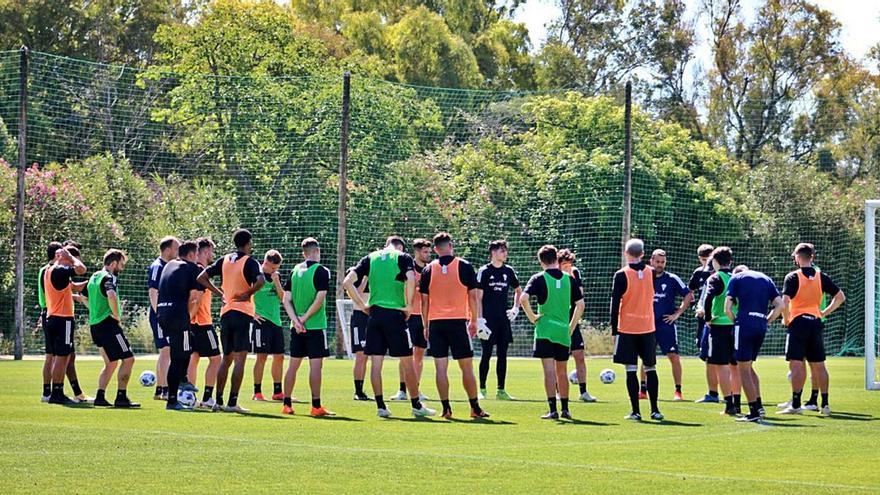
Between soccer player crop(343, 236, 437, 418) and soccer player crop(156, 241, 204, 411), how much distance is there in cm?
198

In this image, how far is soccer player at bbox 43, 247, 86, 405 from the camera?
1730 cm

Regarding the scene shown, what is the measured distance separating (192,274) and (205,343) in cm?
103

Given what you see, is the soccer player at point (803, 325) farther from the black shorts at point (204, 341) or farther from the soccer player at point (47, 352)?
the soccer player at point (47, 352)

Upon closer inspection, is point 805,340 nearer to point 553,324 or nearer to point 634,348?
point 634,348

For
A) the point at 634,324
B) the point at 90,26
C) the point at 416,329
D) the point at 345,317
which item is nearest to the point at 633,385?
the point at 634,324

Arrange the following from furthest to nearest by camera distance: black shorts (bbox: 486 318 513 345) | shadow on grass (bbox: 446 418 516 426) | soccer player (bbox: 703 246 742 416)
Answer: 1. black shorts (bbox: 486 318 513 345)
2. soccer player (bbox: 703 246 742 416)
3. shadow on grass (bbox: 446 418 516 426)

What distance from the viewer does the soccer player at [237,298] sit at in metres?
16.3

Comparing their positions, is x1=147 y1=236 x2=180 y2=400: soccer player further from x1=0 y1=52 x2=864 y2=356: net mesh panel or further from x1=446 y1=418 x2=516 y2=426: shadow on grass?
x1=0 y1=52 x2=864 y2=356: net mesh panel

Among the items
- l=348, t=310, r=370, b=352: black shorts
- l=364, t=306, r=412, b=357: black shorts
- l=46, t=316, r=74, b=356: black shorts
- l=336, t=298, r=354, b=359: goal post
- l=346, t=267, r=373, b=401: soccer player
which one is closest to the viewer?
l=364, t=306, r=412, b=357: black shorts

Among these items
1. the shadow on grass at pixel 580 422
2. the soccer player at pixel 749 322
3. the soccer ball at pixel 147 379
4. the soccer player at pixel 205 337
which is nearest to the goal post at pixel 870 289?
the soccer player at pixel 749 322

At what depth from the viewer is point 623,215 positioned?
3067 cm

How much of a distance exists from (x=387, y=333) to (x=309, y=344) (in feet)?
3.36

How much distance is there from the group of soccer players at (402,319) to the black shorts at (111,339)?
0.02m

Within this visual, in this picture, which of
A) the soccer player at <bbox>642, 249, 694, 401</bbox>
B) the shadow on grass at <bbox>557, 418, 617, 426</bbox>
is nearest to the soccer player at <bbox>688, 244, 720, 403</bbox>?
the soccer player at <bbox>642, 249, 694, 401</bbox>
